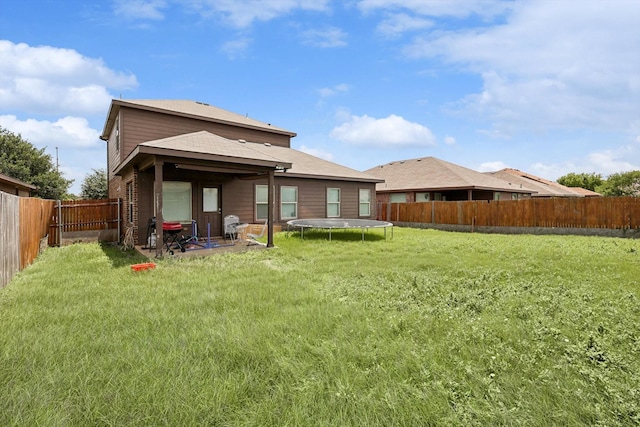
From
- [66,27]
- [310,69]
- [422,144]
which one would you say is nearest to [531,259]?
[310,69]

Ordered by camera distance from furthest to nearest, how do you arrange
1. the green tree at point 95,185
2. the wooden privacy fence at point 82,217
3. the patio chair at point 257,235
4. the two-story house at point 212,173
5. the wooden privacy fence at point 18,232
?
the green tree at point 95,185, the wooden privacy fence at point 82,217, the patio chair at point 257,235, the two-story house at point 212,173, the wooden privacy fence at point 18,232

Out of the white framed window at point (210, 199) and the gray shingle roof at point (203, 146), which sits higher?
the gray shingle roof at point (203, 146)

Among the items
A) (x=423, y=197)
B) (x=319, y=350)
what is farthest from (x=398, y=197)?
(x=319, y=350)

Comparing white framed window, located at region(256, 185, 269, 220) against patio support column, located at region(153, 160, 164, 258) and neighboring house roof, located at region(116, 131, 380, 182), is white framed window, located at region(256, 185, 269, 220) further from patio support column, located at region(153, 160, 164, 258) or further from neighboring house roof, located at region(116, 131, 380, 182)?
patio support column, located at region(153, 160, 164, 258)

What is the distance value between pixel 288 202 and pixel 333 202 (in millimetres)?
2585

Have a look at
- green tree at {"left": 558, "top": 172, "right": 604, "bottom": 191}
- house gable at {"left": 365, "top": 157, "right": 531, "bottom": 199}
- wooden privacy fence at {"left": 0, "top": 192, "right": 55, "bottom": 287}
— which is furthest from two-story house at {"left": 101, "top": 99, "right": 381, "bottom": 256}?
green tree at {"left": 558, "top": 172, "right": 604, "bottom": 191}

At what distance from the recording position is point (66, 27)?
29.8 ft

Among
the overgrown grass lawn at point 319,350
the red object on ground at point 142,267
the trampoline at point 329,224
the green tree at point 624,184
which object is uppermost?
the green tree at point 624,184

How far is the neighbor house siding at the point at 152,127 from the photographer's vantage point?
11.4 m

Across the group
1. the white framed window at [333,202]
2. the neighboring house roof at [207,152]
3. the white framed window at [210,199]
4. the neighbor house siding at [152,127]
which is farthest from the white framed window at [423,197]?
the white framed window at [210,199]

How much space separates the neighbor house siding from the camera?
11430 millimetres

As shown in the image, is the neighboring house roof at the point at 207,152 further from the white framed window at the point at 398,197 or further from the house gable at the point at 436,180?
the white framed window at the point at 398,197

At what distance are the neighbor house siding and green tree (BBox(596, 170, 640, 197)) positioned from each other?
42.1m

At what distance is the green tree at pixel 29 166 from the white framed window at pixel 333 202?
26.0 m
